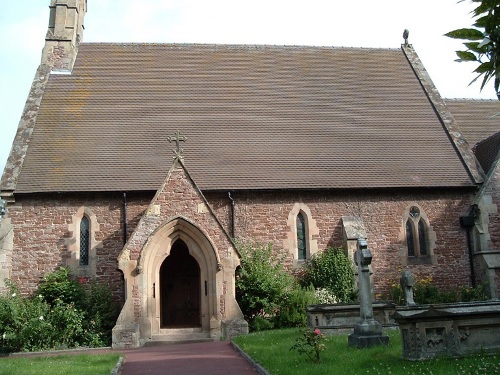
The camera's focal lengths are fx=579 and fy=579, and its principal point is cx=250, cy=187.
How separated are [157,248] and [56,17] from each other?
41.9 feet

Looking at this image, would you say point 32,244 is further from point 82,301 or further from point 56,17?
point 56,17

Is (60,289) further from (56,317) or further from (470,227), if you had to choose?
(470,227)

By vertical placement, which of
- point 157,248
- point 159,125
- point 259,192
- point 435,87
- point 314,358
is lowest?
point 314,358

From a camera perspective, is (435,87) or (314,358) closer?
(314,358)

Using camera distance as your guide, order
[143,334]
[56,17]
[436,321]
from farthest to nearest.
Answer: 1. [56,17]
2. [143,334]
3. [436,321]

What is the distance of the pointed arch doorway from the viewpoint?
63.3 ft

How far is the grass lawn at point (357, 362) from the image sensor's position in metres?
8.75

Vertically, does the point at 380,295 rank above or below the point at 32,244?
below

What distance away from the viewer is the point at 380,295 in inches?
774

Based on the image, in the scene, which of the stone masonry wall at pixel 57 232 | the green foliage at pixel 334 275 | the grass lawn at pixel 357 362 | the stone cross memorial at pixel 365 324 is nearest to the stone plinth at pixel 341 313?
the grass lawn at pixel 357 362

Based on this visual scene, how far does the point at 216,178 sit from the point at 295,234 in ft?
10.9

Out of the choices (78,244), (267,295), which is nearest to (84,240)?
(78,244)

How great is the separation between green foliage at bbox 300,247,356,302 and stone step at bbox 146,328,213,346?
405cm

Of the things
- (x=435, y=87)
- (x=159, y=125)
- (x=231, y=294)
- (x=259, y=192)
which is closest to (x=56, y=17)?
(x=159, y=125)
